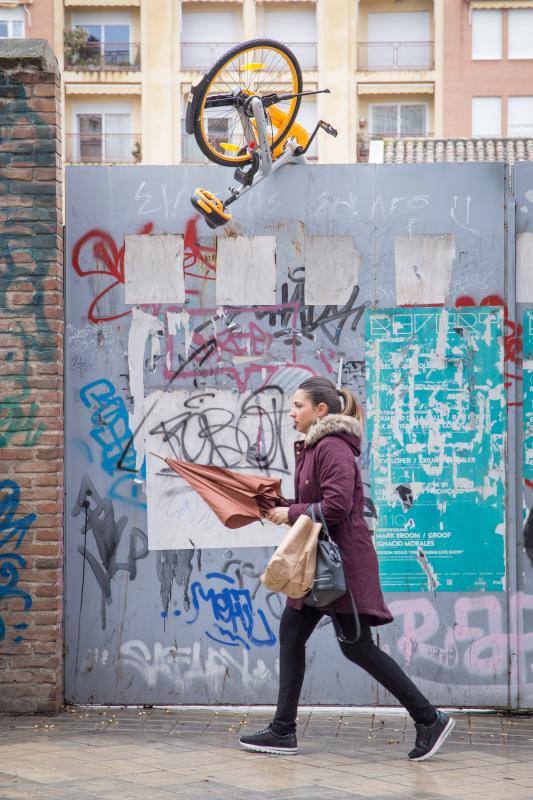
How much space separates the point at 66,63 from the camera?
4762 cm

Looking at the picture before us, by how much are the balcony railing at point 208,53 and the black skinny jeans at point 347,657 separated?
42.7 m

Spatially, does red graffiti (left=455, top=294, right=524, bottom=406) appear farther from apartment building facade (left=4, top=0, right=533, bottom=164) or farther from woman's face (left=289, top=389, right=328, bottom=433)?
apartment building facade (left=4, top=0, right=533, bottom=164)

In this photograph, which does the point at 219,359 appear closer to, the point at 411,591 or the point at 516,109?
the point at 411,591

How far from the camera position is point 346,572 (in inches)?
236

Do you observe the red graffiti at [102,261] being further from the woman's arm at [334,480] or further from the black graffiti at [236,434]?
the woman's arm at [334,480]

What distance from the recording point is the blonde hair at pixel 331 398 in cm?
615

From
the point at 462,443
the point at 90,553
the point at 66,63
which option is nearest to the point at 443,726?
the point at 462,443

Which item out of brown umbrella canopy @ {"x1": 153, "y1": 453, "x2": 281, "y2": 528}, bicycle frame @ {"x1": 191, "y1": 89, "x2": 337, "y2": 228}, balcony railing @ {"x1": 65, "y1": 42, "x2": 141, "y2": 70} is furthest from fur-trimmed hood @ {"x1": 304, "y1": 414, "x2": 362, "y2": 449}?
balcony railing @ {"x1": 65, "y1": 42, "x2": 141, "y2": 70}

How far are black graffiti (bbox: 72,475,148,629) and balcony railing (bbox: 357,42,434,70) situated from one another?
141 ft

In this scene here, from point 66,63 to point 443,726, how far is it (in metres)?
44.9

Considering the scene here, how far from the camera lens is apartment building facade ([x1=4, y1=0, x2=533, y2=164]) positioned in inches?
1843

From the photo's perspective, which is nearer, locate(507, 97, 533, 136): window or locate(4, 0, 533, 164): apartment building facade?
locate(4, 0, 533, 164): apartment building facade

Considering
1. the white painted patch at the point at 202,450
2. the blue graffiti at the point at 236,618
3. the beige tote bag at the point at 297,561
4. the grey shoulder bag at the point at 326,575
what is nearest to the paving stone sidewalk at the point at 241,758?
the blue graffiti at the point at 236,618

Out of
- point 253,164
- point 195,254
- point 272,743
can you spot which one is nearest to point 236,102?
point 253,164
